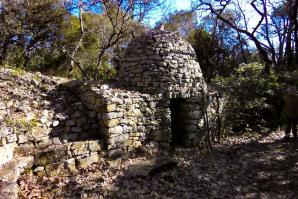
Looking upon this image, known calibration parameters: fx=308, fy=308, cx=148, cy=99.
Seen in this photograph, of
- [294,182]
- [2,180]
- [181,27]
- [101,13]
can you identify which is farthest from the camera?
[181,27]

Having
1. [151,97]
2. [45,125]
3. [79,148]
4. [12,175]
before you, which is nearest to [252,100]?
[151,97]

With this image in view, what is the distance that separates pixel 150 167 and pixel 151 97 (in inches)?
73.2

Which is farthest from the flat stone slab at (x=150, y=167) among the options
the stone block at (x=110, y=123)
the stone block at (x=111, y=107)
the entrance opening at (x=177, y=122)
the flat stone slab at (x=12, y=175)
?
the flat stone slab at (x=12, y=175)

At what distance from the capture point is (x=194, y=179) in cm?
582

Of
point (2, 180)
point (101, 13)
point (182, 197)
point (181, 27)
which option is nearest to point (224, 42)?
point (181, 27)

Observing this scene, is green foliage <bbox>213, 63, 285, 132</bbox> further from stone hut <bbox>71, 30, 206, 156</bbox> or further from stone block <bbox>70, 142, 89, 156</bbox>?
stone block <bbox>70, 142, 89, 156</bbox>

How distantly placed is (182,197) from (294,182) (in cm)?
231

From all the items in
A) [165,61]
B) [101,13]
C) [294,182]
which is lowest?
[294,182]

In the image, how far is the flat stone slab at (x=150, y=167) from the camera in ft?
18.6

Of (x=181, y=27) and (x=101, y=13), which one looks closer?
(x=101, y=13)

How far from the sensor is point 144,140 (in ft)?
23.1

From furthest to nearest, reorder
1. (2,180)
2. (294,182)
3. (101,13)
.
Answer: (101,13), (294,182), (2,180)

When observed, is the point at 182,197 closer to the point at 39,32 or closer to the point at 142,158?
the point at 142,158

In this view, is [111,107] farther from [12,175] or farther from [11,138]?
[12,175]
